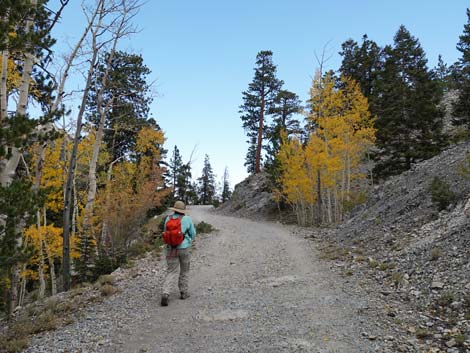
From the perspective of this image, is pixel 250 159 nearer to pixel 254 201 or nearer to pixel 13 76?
pixel 254 201

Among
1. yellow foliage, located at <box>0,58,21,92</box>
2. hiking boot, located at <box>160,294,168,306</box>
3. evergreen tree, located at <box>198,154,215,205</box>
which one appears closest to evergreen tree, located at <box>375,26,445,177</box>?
hiking boot, located at <box>160,294,168,306</box>

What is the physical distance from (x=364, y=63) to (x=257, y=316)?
1373 inches

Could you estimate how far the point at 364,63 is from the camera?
112 feet

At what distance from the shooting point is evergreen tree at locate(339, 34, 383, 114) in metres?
34.1

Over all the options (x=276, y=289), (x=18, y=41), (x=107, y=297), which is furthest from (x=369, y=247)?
(x=18, y=41)

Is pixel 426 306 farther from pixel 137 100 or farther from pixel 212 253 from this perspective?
pixel 137 100

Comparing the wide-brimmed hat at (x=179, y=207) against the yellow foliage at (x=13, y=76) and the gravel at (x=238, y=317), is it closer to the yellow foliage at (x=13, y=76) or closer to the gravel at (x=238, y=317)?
the gravel at (x=238, y=317)

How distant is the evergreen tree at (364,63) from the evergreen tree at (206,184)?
46550 millimetres

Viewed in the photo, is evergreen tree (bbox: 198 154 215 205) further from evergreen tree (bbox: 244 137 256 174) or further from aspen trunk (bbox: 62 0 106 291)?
aspen trunk (bbox: 62 0 106 291)

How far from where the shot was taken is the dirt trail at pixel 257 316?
14.5ft

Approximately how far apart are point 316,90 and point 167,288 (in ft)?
51.1

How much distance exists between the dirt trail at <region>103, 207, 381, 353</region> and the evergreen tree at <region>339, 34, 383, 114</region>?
101 feet

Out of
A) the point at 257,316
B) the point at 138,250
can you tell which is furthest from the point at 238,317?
the point at 138,250

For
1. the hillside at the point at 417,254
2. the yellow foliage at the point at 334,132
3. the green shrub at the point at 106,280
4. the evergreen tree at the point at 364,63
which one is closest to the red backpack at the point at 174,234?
the green shrub at the point at 106,280
